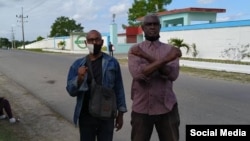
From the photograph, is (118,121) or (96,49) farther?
(118,121)

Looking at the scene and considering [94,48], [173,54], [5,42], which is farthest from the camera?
[5,42]

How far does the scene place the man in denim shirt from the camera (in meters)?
3.72

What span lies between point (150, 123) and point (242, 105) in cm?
614

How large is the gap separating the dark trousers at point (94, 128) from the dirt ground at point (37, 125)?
2.34 m

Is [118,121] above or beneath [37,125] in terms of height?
above

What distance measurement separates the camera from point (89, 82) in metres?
3.73

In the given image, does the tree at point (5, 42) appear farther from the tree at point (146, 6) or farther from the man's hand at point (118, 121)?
the man's hand at point (118, 121)

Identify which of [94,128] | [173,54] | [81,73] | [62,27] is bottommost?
[94,128]

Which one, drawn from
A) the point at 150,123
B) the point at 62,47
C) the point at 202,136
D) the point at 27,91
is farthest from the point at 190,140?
the point at 62,47

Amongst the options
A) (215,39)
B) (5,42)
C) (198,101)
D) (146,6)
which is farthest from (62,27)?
(198,101)

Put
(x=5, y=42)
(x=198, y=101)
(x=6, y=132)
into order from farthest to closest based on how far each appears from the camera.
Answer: (x=5, y=42) → (x=198, y=101) → (x=6, y=132)

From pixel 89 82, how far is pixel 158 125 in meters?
0.83

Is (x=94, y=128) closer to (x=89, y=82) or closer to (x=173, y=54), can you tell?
(x=89, y=82)

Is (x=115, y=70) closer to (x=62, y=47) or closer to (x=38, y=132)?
(x=38, y=132)
